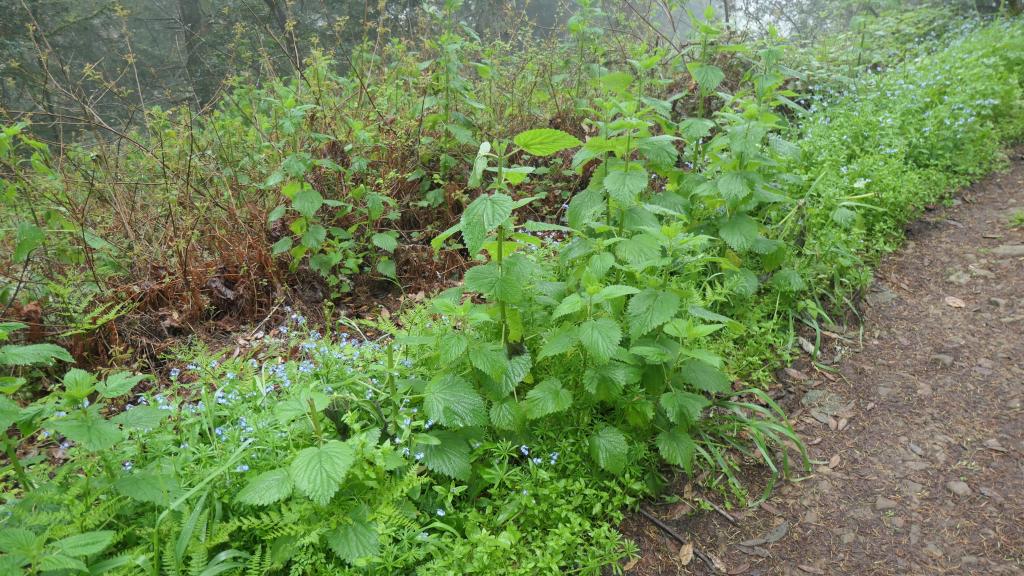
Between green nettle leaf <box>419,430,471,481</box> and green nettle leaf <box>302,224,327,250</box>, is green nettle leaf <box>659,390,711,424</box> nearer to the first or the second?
green nettle leaf <box>419,430,471,481</box>

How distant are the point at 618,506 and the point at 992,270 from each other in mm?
3342

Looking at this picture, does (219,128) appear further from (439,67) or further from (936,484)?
(936,484)

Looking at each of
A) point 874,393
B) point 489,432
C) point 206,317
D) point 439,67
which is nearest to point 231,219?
point 206,317

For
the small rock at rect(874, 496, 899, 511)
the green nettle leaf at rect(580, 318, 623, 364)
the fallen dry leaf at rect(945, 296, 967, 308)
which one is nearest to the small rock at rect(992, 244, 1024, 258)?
the fallen dry leaf at rect(945, 296, 967, 308)

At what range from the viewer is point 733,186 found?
2.97 meters

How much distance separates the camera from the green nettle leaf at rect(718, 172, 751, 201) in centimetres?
295

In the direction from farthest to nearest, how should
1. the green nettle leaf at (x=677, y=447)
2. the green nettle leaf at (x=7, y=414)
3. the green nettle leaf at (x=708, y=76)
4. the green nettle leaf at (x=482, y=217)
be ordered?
the green nettle leaf at (x=708, y=76)
the green nettle leaf at (x=677, y=447)
the green nettle leaf at (x=482, y=217)
the green nettle leaf at (x=7, y=414)

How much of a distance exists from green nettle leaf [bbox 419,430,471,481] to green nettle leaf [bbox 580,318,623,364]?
0.63m

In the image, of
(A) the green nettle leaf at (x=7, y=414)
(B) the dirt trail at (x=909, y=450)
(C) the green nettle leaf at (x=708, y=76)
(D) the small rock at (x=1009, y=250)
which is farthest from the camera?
(D) the small rock at (x=1009, y=250)

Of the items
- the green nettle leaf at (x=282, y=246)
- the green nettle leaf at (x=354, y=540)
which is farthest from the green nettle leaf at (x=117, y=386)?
the green nettle leaf at (x=282, y=246)

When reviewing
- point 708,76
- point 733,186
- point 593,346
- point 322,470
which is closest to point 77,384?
point 322,470

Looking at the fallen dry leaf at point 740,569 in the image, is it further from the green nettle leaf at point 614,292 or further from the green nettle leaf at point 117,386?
the green nettle leaf at point 117,386

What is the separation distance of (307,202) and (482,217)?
2019mm

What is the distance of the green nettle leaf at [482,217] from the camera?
A: 2.01 meters
